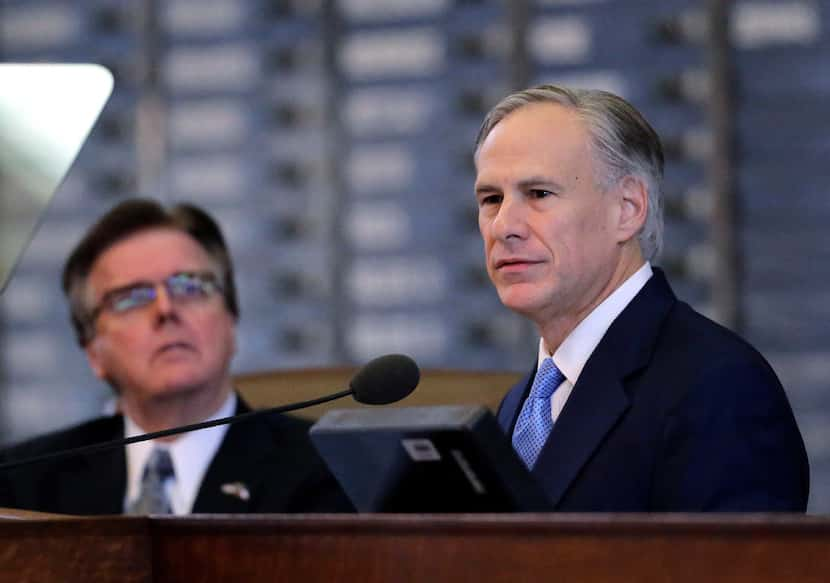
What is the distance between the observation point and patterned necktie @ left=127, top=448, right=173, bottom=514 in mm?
2797

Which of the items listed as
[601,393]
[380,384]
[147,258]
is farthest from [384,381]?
[147,258]

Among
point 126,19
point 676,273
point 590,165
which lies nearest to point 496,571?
point 590,165

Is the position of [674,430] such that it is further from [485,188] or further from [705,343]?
[485,188]

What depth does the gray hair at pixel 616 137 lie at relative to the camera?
2049 millimetres

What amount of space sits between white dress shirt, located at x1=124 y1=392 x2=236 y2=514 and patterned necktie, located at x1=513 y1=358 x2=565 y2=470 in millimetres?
908

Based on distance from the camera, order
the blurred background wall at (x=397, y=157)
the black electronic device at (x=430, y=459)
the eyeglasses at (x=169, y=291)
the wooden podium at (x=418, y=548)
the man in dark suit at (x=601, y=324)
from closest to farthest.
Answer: the wooden podium at (x=418, y=548)
the black electronic device at (x=430, y=459)
the man in dark suit at (x=601, y=324)
the eyeglasses at (x=169, y=291)
the blurred background wall at (x=397, y=157)

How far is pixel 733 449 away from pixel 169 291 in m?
1.50

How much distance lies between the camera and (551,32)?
21.6ft

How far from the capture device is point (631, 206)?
Result: 6.82ft

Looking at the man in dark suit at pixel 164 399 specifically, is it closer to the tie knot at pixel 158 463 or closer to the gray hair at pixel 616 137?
the tie knot at pixel 158 463

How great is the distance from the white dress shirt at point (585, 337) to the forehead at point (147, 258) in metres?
1.15

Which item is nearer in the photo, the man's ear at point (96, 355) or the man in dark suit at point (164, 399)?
the man in dark suit at point (164, 399)

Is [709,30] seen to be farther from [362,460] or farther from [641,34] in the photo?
[362,460]

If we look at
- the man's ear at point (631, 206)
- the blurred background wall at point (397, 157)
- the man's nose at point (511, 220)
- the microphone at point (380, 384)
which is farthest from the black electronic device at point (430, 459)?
the blurred background wall at point (397, 157)
